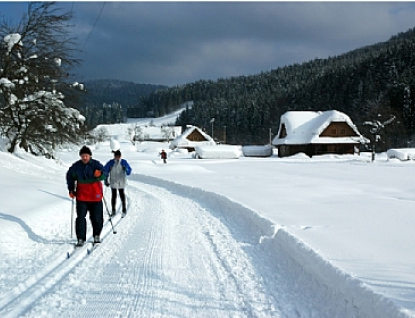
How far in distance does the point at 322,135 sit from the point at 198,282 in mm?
55725

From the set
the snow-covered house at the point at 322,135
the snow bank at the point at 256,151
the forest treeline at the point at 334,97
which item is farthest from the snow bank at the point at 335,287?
the snow bank at the point at 256,151

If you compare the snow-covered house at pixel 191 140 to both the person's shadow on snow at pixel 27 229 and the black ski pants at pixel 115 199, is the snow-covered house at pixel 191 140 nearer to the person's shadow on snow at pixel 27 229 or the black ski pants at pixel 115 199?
the black ski pants at pixel 115 199

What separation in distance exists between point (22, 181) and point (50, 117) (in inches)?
268

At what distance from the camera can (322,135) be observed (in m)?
57.7

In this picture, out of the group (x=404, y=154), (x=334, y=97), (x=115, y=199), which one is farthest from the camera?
(x=334, y=97)

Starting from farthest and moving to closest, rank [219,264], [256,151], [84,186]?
1. [256,151]
2. [84,186]
3. [219,264]

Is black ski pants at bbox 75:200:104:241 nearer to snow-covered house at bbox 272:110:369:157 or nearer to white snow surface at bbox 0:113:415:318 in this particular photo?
white snow surface at bbox 0:113:415:318

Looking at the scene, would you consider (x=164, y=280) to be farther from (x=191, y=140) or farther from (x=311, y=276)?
(x=191, y=140)

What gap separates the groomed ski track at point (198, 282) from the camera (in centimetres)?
412

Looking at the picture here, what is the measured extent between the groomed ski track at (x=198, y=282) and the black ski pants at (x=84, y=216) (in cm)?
40

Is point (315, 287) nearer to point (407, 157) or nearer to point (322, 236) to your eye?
point (322, 236)

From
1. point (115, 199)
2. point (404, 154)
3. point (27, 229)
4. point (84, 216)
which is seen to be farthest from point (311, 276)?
point (404, 154)

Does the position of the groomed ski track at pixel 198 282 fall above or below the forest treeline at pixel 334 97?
below

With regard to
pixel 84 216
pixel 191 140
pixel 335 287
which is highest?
pixel 191 140
